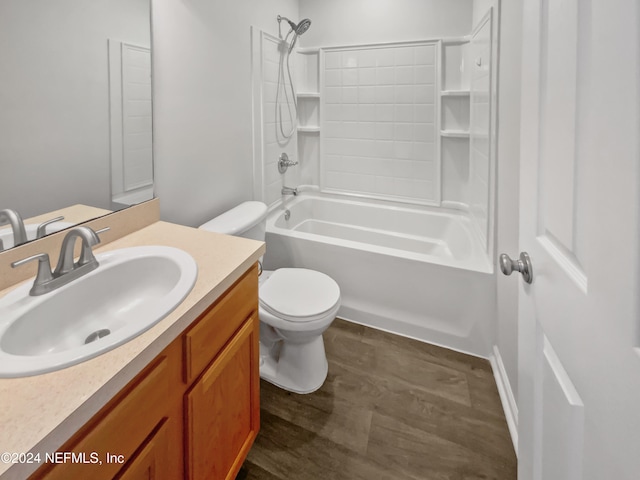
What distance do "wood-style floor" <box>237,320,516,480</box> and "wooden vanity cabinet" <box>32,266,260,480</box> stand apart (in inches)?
10.2

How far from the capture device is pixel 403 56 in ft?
8.84

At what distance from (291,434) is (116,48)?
1.65m

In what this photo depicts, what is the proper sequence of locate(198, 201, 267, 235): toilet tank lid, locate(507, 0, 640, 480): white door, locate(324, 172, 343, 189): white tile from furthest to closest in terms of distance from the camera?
locate(324, 172, 343, 189): white tile
locate(198, 201, 267, 235): toilet tank lid
locate(507, 0, 640, 480): white door

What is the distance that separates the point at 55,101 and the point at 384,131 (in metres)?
2.41

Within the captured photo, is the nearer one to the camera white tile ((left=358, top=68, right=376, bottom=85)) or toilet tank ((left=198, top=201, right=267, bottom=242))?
toilet tank ((left=198, top=201, right=267, bottom=242))

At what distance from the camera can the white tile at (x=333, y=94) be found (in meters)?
2.98

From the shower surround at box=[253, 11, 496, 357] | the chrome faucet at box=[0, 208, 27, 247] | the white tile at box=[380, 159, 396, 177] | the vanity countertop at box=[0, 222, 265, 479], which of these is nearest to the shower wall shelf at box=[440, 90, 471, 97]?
→ the shower surround at box=[253, 11, 496, 357]

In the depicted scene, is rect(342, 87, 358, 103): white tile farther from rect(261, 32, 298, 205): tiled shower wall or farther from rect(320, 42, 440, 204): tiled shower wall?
rect(261, 32, 298, 205): tiled shower wall

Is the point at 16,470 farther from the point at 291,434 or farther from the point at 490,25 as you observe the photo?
the point at 490,25

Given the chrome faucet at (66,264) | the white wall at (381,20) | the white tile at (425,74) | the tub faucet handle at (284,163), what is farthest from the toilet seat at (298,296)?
the white wall at (381,20)

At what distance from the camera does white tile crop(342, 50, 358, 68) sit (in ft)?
9.35

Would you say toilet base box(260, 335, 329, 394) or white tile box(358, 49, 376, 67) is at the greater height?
white tile box(358, 49, 376, 67)

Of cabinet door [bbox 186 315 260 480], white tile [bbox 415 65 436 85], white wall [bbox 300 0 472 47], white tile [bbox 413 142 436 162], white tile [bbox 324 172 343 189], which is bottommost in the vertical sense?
cabinet door [bbox 186 315 260 480]

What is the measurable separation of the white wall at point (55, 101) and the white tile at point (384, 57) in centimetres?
209
